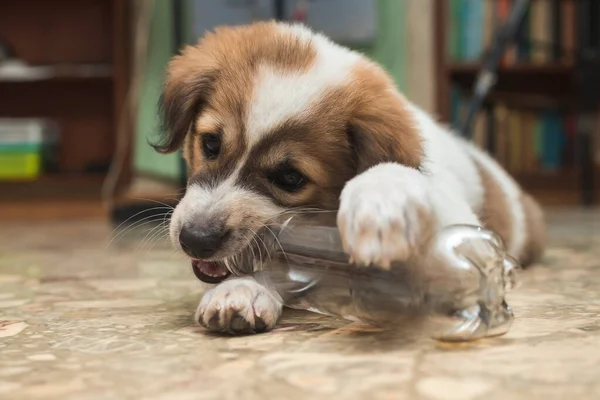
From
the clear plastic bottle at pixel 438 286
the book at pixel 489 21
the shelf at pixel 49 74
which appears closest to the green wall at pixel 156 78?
the shelf at pixel 49 74

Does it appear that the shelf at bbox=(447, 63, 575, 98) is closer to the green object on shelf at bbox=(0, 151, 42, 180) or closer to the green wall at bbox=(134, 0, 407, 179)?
the green wall at bbox=(134, 0, 407, 179)

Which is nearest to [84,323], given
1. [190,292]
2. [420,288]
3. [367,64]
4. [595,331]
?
[190,292]

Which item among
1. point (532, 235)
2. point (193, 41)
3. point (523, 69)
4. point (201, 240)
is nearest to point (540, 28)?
point (523, 69)

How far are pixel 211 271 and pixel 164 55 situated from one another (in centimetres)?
305

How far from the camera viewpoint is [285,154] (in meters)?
1.57

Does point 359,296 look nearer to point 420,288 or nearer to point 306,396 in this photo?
point 420,288

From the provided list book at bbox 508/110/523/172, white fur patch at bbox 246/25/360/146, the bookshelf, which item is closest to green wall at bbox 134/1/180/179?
the bookshelf

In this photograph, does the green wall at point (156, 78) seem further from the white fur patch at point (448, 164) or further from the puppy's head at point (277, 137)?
the puppy's head at point (277, 137)

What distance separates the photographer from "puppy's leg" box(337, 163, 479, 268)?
1.20 metres

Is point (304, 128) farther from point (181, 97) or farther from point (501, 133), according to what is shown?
point (501, 133)

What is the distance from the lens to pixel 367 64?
5.90ft

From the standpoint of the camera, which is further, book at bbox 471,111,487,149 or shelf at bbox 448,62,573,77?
book at bbox 471,111,487,149

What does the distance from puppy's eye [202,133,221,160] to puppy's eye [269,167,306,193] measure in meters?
0.15

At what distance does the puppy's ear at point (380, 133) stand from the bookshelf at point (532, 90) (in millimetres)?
2888
